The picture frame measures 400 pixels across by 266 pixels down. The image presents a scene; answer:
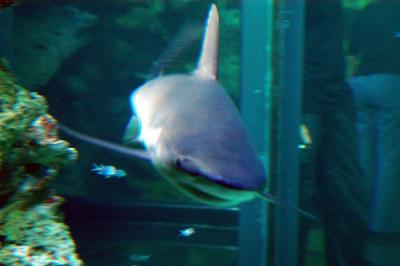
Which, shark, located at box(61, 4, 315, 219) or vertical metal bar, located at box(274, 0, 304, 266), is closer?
shark, located at box(61, 4, 315, 219)

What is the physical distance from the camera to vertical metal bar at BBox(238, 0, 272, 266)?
3.20 metres

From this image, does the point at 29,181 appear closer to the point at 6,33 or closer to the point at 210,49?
the point at 210,49

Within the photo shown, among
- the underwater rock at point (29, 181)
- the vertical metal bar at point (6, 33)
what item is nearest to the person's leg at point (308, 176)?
the underwater rock at point (29, 181)

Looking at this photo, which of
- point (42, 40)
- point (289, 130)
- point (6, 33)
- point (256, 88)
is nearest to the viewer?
point (256, 88)

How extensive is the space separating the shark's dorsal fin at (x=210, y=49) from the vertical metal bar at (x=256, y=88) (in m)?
1.18

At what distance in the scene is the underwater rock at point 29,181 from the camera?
1857 millimetres

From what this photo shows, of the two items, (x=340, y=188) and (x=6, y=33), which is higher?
(x=6, y=33)

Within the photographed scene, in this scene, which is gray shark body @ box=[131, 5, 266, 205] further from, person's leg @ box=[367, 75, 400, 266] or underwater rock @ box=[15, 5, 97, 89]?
underwater rock @ box=[15, 5, 97, 89]

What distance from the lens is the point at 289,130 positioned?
3.32 metres

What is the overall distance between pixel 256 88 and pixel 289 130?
0.46 m

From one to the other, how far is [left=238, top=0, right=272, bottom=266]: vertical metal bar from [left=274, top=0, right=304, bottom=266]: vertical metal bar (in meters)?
0.13

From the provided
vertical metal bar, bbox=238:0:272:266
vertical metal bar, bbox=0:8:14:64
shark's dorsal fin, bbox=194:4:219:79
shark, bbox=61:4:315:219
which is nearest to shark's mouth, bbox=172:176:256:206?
shark, bbox=61:4:315:219

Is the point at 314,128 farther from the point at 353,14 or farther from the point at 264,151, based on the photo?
the point at 353,14

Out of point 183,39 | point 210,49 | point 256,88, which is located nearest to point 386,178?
point 256,88
